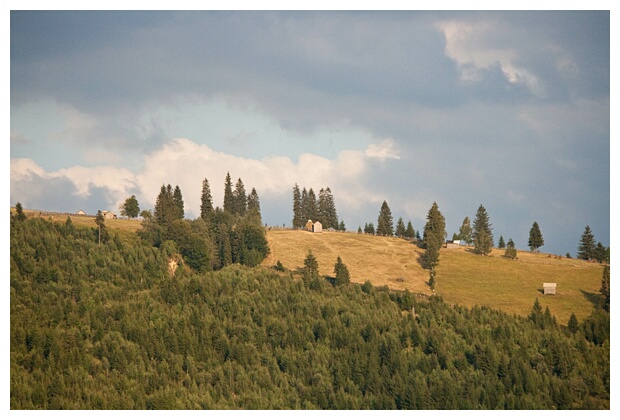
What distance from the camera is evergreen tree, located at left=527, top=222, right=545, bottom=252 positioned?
7608 inches

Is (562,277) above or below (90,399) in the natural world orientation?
above

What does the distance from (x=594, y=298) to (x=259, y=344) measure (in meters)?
63.4

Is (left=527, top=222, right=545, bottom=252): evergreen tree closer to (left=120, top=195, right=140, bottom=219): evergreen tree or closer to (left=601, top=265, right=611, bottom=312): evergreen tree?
(left=601, top=265, right=611, bottom=312): evergreen tree

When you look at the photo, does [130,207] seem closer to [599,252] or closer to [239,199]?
[239,199]

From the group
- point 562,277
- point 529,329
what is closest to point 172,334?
point 529,329

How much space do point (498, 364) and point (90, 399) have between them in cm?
5945

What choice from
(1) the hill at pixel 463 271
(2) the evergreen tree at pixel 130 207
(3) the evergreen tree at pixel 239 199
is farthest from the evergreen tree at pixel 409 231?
(2) the evergreen tree at pixel 130 207

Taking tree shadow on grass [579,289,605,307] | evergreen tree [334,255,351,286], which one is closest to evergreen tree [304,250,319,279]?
evergreen tree [334,255,351,286]

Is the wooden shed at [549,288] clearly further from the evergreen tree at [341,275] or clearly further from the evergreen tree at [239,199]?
the evergreen tree at [239,199]

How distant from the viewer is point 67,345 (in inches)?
4432

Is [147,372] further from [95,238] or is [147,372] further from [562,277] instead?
[562,277]

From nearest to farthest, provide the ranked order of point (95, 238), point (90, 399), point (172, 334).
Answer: point (90, 399)
point (172, 334)
point (95, 238)

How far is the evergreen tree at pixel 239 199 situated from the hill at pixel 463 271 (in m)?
14.7

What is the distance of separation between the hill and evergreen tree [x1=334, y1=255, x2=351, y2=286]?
441 cm
